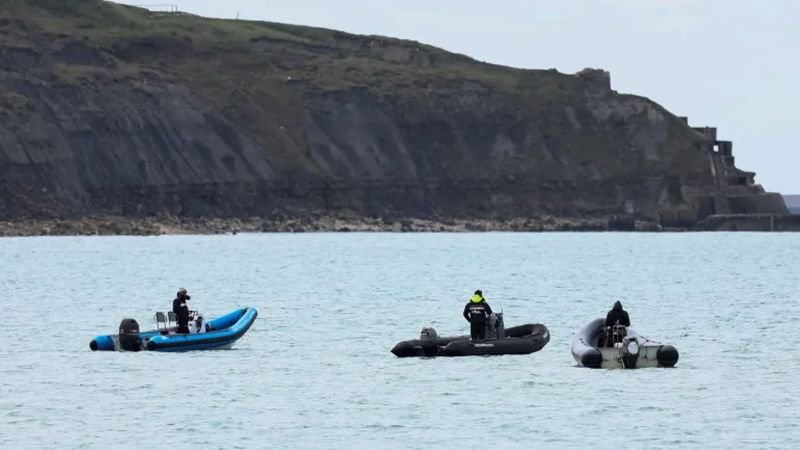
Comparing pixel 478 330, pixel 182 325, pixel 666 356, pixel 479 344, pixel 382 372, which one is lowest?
pixel 382 372

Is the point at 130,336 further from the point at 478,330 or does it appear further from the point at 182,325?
the point at 478,330

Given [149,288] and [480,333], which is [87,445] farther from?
[149,288]

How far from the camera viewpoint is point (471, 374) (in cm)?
4884

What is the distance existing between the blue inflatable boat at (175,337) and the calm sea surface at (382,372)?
16.2 inches

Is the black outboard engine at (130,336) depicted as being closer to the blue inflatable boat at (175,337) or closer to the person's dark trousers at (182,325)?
the blue inflatable boat at (175,337)

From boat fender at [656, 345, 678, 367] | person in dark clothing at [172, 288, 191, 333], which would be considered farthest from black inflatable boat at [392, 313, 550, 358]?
person in dark clothing at [172, 288, 191, 333]

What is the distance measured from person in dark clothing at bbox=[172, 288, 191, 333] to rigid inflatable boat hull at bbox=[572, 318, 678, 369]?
10173mm

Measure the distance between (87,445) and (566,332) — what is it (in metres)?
28.3

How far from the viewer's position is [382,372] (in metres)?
50.0

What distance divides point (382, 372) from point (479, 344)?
281 centimetres

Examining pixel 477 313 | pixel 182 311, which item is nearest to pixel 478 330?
pixel 477 313

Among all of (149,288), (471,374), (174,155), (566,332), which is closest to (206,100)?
(174,155)

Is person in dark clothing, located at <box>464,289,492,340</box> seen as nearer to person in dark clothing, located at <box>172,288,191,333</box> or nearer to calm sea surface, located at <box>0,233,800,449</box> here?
calm sea surface, located at <box>0,233,800,449</box>

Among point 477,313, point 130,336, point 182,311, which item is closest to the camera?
point 477,313
